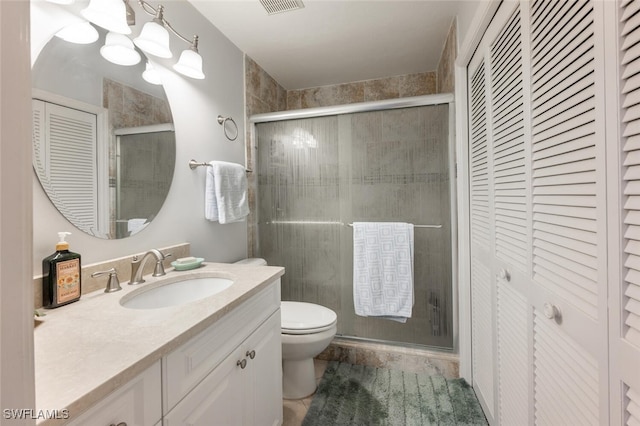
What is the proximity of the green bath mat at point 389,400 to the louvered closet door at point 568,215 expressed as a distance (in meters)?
0.70

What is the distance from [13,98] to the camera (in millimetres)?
287

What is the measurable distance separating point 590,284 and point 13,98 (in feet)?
3.40

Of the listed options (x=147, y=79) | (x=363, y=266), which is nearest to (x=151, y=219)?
(x=147, y=79)

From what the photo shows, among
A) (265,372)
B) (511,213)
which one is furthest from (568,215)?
(265,372)

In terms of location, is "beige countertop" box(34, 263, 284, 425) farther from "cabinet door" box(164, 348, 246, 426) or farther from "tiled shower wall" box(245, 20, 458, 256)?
"tiled shower wall" box(245, 20, 458, 256)

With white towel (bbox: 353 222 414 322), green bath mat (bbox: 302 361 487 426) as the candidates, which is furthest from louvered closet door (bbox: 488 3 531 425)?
white towel (bbox: 353 222 414 322)

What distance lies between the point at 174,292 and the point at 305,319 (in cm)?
76

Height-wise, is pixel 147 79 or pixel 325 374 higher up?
pixel 147 79

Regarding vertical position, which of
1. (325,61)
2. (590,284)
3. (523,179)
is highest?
(325,61)

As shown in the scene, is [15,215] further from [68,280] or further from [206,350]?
[68,280]

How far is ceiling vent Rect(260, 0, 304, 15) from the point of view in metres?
1.56

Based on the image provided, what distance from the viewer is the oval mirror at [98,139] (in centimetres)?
95

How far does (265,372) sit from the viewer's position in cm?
115

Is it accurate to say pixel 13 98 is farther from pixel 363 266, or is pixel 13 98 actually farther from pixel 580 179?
pixel 363 266
